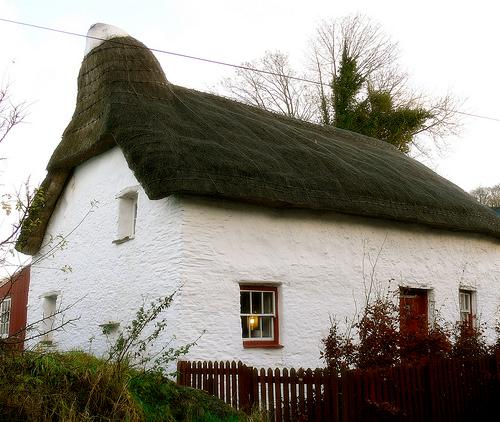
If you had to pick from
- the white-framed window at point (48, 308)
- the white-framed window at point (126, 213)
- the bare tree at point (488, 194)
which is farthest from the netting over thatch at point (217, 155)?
the bare tree at point (488, 194)

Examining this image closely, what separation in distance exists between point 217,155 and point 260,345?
3.19 meters

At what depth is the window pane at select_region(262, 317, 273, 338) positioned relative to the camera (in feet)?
34.4

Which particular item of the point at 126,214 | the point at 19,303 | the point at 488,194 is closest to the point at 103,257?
the point at 126,214

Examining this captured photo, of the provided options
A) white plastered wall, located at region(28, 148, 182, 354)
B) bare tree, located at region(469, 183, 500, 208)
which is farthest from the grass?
bare tree, located at region(469, 183, 500, 208)

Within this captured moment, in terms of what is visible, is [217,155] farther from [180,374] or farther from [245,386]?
[245,386]

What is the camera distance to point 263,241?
10461mm

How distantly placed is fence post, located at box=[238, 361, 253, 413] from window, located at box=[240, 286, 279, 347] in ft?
8.43

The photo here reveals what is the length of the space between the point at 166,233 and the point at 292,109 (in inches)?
934

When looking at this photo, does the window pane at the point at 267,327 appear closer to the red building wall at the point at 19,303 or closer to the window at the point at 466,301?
the window at the point at 466,301

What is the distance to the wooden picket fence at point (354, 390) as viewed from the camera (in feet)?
23.5

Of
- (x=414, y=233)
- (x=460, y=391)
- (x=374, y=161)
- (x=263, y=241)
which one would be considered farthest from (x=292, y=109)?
(x=460, y=391)

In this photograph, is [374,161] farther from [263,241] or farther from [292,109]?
[292,109]

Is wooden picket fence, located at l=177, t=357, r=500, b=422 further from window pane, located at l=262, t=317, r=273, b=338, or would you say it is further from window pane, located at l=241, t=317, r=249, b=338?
window pane, located at l=262, t=317, r=273, b=338

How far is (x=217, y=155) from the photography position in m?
10.2
